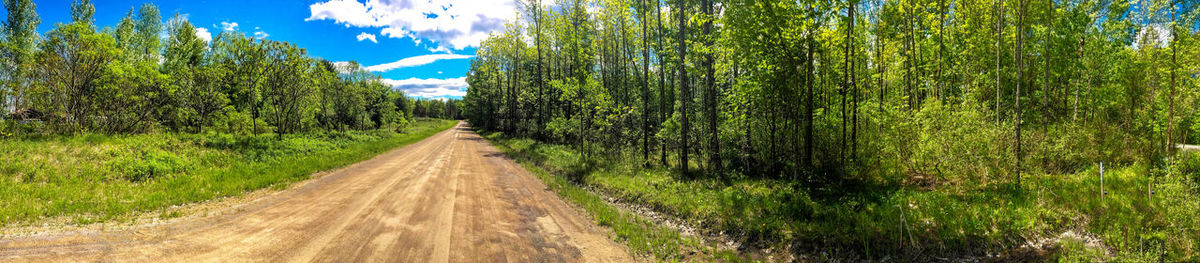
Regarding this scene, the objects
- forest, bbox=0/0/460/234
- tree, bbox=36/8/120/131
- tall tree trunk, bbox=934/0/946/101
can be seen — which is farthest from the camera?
tree, bbox=36/8/120/131

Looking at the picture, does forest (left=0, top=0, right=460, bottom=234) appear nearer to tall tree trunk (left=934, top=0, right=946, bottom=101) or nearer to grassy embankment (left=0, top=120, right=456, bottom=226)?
grassy embankment (left=0, top=120, right=456, bottom=226)

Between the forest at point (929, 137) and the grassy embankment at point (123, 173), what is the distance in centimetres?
1037

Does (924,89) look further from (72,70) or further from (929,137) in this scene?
(72,70)

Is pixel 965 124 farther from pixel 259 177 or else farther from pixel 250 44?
pixel 250 44

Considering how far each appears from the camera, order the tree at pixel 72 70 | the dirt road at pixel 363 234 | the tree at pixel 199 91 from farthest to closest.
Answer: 1. the tree at pixel 199 91
2. the tree at pixel 72 70
3. the dirt road at pixel 363 234

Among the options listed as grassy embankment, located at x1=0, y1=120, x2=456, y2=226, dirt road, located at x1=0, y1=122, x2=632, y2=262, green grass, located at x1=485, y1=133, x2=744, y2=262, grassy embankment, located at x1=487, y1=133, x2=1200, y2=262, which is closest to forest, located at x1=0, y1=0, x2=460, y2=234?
grassy embankment, located at x1=0, y1=120, x2=456, y2=226

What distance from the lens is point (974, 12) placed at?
49.5 ft

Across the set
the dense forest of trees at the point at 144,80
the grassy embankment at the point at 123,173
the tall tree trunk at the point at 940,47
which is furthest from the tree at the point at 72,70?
the tall tree trunk at the point at 940,47

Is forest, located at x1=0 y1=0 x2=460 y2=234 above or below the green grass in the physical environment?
above

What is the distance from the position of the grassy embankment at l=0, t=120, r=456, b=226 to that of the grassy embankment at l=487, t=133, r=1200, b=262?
977 cm

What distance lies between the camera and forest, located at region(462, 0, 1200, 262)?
19.3 feet

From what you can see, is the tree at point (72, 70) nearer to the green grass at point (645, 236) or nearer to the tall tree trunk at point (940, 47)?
the green grass at point (645, 236)

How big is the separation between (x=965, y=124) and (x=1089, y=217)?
13.3ft

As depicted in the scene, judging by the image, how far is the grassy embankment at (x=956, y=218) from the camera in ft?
15.9
